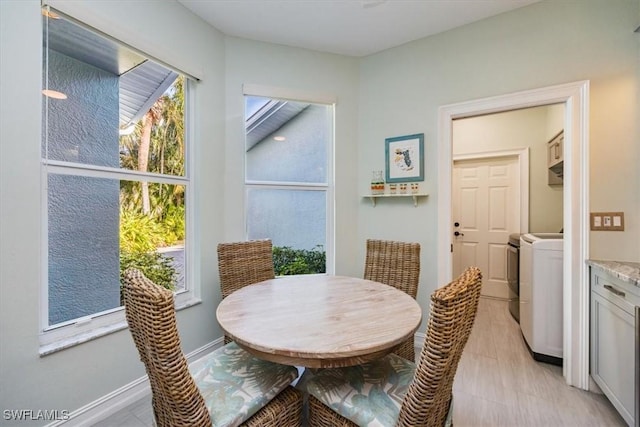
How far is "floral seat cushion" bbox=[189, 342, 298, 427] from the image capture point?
1165 mm

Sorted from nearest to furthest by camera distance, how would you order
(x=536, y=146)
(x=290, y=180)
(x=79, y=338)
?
(x=79, y=338) → (x=290, y=180) → (x=536, y=146)

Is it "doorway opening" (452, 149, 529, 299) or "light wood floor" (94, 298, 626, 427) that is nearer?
"light wood floor" (94, 298, 626, 427)

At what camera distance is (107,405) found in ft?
5.83

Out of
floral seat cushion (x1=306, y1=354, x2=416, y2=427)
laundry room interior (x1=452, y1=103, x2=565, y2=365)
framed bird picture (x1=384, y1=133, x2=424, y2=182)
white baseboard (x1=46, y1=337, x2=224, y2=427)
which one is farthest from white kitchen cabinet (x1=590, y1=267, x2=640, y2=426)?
white baseboard (x1=46, y1=337, x2=224, y2=427)

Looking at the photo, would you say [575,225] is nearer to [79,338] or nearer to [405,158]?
[405,158]

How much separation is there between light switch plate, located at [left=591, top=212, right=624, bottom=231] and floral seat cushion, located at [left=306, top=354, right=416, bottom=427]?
5.65 feet

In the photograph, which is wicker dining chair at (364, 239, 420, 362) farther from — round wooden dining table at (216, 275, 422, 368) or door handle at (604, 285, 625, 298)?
door handle at (604, 285, 625, 298)

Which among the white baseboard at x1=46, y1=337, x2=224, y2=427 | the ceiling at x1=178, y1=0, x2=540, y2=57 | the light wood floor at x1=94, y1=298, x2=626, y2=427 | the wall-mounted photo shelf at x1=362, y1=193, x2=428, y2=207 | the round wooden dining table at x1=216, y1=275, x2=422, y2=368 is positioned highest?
the ceiling at x1=178, y1=0, x2=540, y2=57

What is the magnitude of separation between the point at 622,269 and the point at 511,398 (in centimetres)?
106

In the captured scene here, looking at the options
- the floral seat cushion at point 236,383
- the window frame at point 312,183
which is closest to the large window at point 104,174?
the window frame at point 312,183

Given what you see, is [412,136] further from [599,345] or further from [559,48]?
[599,345]

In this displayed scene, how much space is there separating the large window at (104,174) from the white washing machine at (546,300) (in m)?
2.93

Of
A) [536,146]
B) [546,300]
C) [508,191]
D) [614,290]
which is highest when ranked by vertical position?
[536,146]

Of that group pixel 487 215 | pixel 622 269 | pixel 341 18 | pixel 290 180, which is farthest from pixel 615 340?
pixel 341 18
